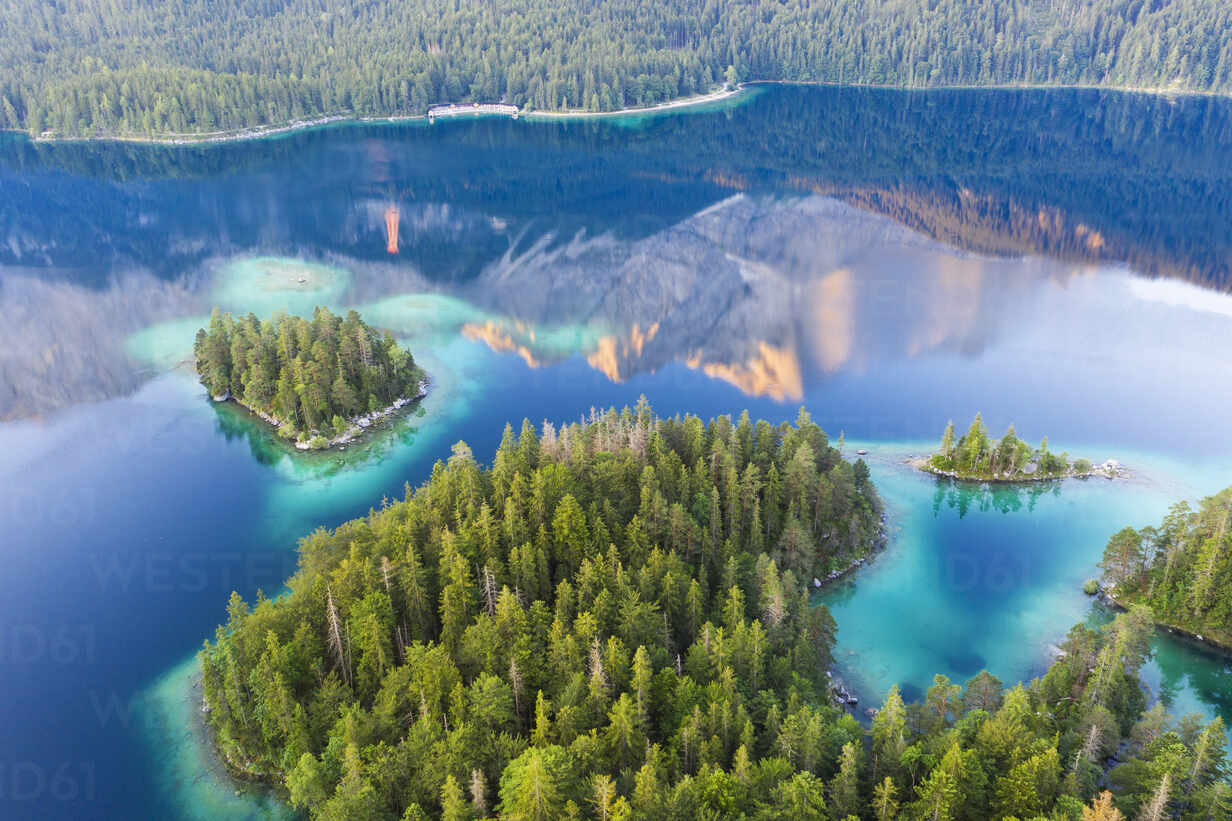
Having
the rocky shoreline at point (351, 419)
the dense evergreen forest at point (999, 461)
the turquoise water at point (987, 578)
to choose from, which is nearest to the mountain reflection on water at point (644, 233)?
the rocky shoreline at point (351, 419)

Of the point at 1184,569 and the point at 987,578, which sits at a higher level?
the point at 1184,569

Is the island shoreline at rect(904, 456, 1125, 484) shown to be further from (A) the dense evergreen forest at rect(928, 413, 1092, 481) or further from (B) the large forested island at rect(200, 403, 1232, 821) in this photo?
(B) the large forested island at rect(200, 403, 1232, 821)

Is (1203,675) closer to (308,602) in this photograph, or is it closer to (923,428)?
(923,428)

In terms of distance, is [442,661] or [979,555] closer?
[442,661]

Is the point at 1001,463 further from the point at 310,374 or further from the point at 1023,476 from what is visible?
the point at 310,374

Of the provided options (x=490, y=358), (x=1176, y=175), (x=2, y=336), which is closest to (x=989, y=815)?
(x=490, y=358)

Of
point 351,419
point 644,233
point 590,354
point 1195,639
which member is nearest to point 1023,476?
point 1195,639

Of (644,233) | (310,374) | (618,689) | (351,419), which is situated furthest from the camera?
(644,233)
